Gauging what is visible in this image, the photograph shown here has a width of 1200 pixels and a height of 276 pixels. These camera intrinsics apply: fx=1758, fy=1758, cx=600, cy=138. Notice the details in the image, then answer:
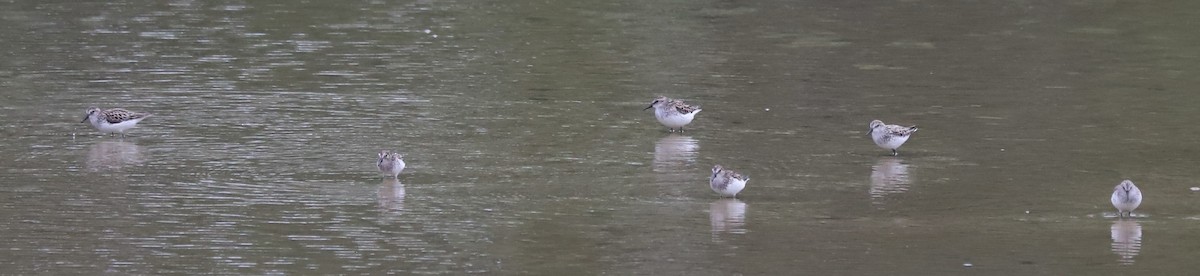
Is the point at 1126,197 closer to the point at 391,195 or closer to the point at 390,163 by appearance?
the point at 391,195

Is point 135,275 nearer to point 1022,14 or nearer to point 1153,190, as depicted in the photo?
point 1153,190

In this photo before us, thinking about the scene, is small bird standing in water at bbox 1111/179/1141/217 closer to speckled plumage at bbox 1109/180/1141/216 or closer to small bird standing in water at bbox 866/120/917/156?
speckled plumage at bbox 1109/180/1141/216

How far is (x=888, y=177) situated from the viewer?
48.4ft

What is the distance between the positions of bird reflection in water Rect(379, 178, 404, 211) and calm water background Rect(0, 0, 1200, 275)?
0.14 feet

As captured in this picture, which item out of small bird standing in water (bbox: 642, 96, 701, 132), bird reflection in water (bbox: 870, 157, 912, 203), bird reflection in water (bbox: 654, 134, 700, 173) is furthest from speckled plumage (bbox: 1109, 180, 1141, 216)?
small bird standing in water (bbox: 642, 96, 701, 132)

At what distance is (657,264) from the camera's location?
1141cm

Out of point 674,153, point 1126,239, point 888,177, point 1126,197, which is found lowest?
point 674,153

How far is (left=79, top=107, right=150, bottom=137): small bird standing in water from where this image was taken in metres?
16.5

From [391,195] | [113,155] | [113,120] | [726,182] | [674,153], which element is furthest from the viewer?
[113,120]

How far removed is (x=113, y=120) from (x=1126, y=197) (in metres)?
9.19

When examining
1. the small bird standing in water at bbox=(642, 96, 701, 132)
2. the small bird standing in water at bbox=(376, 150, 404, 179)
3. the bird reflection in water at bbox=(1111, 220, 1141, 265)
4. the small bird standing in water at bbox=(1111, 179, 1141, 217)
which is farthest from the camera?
the small bird standing in water at bbox=(642, 96, 701, 132)

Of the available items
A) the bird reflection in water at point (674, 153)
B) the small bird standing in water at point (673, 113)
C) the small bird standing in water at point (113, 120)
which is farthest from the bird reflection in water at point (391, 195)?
the small bird standing in water at point (673, 113)

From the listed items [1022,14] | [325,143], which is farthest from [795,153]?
[1022,14]

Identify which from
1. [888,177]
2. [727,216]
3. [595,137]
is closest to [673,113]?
[595,137]
